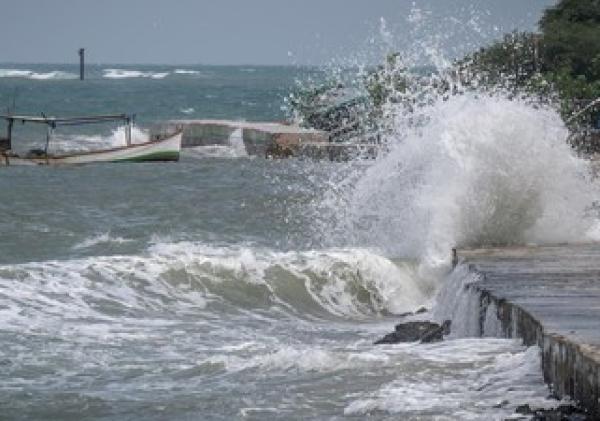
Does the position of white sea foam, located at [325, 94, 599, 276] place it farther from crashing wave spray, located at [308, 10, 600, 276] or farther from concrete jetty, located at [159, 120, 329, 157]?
concrete jetty, located at [159, 120, 329, 157]

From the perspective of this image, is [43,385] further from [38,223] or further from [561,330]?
[38,223]

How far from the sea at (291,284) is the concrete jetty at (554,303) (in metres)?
0.24

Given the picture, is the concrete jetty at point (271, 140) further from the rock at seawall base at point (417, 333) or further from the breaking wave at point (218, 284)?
the rock at seawall base at point (417, 333)

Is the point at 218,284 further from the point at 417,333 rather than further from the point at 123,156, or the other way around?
the point at 123,156

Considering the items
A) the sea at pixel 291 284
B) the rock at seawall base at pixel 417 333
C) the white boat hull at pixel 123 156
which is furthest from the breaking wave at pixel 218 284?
the white boat hull at pixel 123 156

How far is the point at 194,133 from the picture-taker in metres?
47.7

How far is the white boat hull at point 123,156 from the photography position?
3688 centimetres

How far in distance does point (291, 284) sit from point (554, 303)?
6522 mm

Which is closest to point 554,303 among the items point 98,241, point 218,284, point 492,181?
point 492,181

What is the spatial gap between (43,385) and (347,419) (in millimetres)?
2795

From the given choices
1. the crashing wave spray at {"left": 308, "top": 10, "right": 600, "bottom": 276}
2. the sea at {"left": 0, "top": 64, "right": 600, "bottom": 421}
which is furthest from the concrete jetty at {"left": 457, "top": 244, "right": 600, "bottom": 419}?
the crashing wave spray at {"left": 308, "top": 10, "right": 600, "bottom": 276}

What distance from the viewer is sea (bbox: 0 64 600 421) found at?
34.4ft

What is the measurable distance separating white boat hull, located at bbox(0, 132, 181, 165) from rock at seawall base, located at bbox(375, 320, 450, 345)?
82.2ft

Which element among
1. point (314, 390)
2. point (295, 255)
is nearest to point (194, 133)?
point (295, 255)
